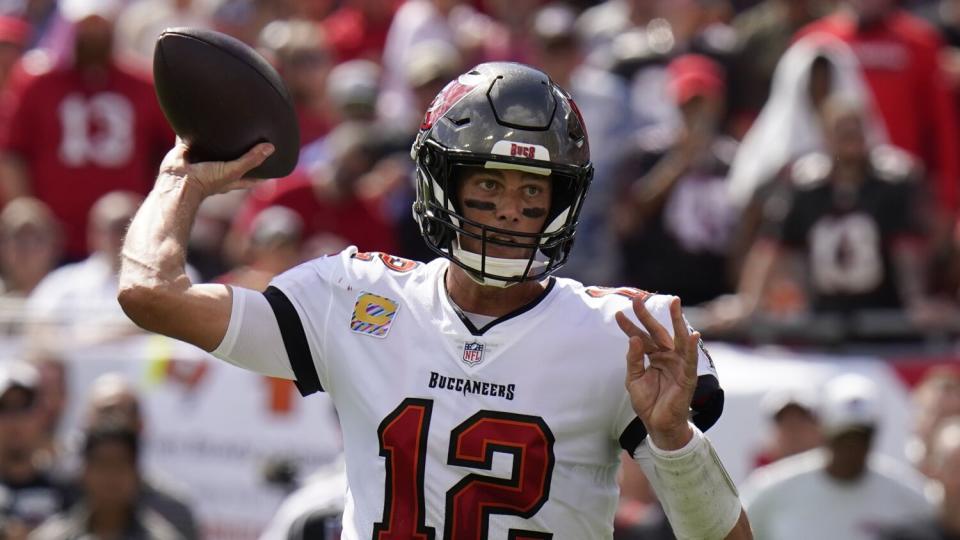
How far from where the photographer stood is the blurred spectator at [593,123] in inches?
355

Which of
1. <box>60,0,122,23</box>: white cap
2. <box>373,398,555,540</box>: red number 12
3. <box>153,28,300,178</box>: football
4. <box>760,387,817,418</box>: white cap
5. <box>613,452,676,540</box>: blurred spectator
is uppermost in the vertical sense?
<box>153,28,300,178</box>: football

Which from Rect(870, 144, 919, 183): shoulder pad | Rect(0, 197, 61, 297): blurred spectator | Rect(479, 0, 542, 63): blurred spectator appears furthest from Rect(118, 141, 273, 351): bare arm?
Rect(479, 0, 542, 63): blurred spectator

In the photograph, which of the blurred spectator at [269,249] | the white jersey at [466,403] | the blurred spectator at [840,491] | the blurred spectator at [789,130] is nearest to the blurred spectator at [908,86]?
the blurred spectator at [789,130]

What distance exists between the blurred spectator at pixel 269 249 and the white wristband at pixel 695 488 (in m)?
5.17

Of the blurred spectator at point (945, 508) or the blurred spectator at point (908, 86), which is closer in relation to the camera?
the blurred spectator at point (945, 508)

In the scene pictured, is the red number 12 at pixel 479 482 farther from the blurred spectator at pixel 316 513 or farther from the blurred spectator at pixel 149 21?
the blurred spectator at pixel 149 21

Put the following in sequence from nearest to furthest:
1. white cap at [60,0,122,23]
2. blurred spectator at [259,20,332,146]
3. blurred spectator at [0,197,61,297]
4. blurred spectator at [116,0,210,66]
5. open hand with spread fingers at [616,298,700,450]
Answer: open hand with spread fingers at [616,298,700,450] → blurred spectator at [0,197,61,297] → white cap at [60,0,122,23] → blurred spectator at [259,20,332,146] → blurred spectator at [116,0,210,66]

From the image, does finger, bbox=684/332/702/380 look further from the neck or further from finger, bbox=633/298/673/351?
the neck

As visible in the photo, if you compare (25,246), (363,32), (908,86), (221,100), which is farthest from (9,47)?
(221,100)

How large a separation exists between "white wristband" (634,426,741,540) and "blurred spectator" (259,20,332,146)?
261 inches

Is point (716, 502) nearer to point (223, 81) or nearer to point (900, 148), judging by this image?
point (223, 81)

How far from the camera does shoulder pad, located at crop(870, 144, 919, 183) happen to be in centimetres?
857

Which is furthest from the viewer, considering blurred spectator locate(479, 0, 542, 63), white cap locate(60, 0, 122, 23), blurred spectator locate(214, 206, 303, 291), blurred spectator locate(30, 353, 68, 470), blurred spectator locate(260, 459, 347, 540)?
blurred spectator locate(479, 0, 542, 63)

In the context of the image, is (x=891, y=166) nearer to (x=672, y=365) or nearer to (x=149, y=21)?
(x=149, y=21)
